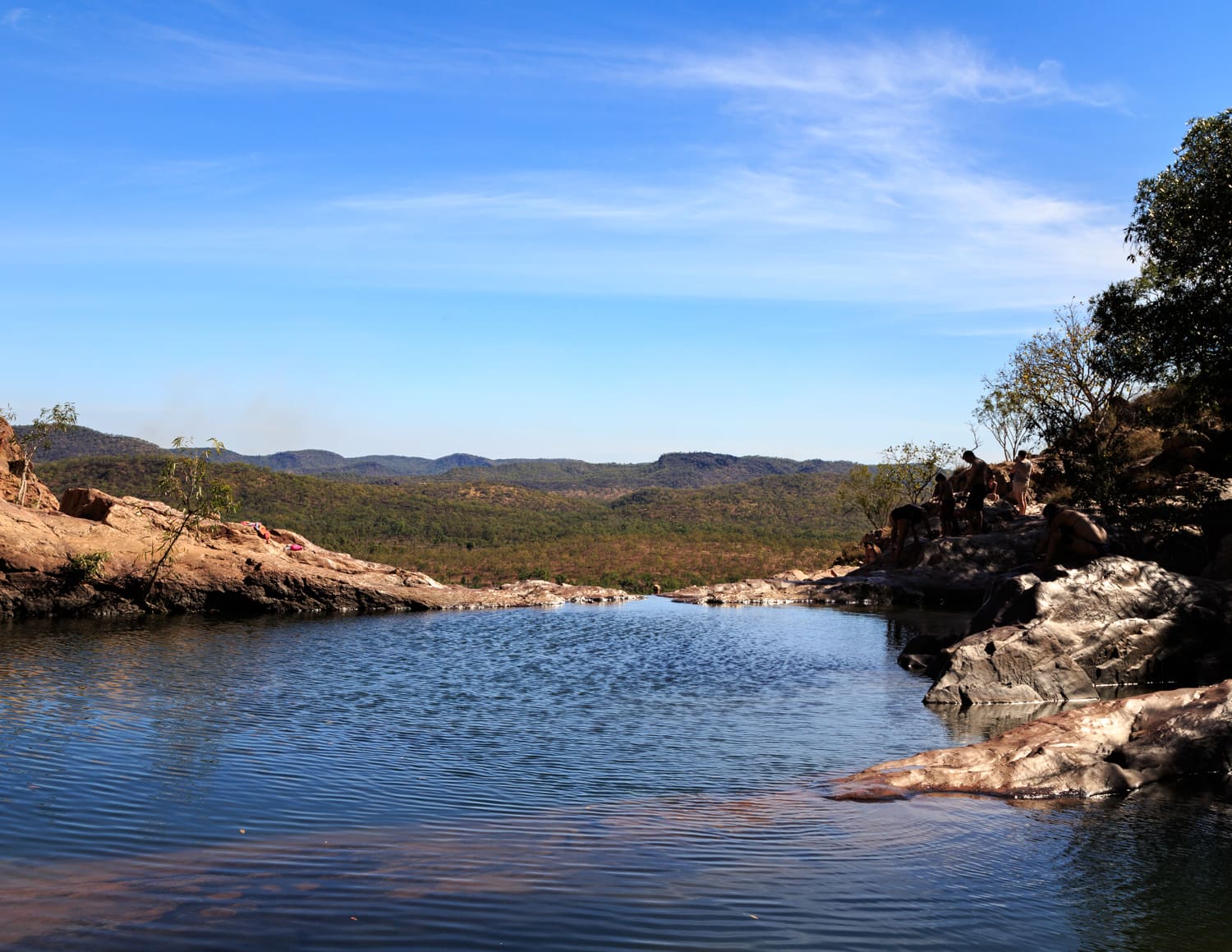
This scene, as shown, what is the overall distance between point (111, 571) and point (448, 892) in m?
28.1

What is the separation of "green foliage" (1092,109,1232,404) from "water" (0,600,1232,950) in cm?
1279

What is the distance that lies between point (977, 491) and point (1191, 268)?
676 inches

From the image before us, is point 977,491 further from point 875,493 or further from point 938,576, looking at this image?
point 875,493

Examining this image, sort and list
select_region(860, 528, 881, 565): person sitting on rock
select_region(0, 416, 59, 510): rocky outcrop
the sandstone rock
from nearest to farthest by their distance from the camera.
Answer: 1. the sandstone rock
2. select_region(0, 416, 59, 510): rocky outcrop
3. select_region(860, 528, 881, 565): person sitting on rock

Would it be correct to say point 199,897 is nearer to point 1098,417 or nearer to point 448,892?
point 448,892

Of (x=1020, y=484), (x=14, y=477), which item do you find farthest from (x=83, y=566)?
(x=1020, y=484)

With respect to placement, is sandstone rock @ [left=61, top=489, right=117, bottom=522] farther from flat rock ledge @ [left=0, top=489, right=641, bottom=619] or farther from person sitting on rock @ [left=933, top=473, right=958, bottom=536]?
person sitting on rock @ [left=933, top=473, right=958, bottom=536]

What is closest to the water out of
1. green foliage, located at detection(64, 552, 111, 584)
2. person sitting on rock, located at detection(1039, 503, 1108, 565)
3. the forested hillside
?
person sitting on rock, located at detection(1039, 503, 1108, 565)

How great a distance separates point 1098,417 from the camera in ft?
158

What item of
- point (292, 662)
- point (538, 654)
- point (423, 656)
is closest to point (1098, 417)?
point (538, 654)

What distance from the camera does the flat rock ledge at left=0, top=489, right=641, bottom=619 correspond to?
101ft

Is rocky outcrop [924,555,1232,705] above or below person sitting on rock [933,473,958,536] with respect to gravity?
below

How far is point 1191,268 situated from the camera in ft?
82.5

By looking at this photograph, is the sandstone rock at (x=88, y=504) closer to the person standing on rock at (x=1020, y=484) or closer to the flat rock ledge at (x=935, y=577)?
the flat rock ledge at (x=935, y=577)
